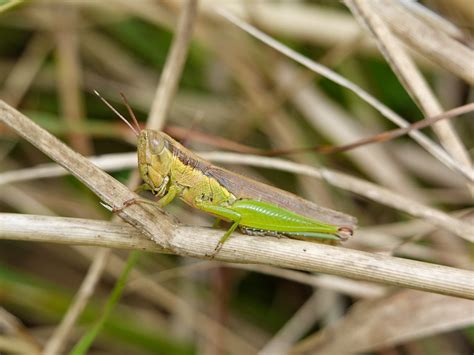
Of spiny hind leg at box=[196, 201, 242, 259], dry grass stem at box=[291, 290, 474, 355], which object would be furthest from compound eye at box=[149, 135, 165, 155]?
dry grass stem at box=[291, 290, 474, 355]

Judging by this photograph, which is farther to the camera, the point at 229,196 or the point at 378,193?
the point at 378,193

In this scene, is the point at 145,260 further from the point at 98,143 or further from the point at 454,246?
the point at 454,246

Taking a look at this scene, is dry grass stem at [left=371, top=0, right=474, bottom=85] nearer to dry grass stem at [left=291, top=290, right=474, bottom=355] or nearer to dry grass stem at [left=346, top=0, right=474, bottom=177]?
dry grass stem at [left=346, top=0, right=474, bottom=177]

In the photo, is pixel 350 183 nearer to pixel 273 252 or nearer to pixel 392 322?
pixel 392 322

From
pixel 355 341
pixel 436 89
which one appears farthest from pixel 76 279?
pixel 436 89

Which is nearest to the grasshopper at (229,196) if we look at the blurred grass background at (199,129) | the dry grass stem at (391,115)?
the dry grass stem at (391,115)

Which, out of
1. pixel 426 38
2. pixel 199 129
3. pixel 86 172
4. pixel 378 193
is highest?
pixel 199 129

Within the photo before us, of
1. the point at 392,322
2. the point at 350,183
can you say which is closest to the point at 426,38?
the point at 350,183
